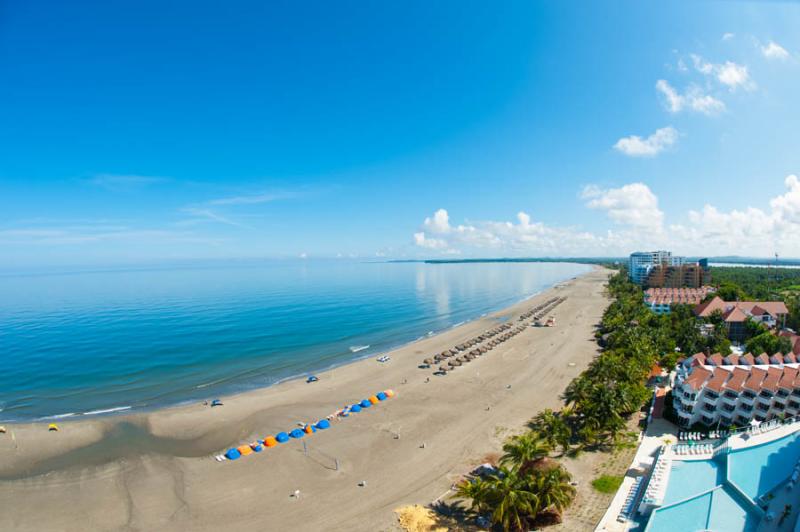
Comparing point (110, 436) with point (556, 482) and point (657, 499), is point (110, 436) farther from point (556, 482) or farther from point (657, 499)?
point (657, 499)

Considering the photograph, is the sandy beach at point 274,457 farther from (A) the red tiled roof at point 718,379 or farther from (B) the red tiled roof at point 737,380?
(B) the red tiled roof at point 737,380

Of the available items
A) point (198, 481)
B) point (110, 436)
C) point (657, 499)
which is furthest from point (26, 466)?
point (657, 499)

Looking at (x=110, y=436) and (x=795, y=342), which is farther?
(x=795, y=342)

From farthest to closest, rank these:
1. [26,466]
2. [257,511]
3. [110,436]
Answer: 1. [110,436]
2. [26,466]
3. [257,511]

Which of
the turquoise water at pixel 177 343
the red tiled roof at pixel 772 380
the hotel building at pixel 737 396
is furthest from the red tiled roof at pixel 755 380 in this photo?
the turquoise water at pixel 177 343

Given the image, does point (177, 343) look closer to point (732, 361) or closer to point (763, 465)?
point (763, 465)

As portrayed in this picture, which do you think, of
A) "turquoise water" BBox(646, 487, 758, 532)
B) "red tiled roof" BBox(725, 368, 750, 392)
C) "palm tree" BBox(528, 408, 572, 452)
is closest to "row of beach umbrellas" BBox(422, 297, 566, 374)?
"palm tree" BBox(528, 408, 572, 452)

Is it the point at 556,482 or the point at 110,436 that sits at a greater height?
the point at 556,482

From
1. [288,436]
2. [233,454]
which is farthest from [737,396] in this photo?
→ [233,454]
